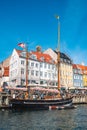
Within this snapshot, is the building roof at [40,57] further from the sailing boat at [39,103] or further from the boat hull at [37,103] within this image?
the boat hull at [37,103]

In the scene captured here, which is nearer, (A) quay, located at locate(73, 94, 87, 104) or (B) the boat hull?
(B) the boat hull

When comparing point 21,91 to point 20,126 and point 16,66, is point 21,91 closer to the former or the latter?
point 16,66

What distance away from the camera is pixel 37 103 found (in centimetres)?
6019

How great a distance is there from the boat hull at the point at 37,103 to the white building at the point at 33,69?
22427 millimetres

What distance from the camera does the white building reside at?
277 feet

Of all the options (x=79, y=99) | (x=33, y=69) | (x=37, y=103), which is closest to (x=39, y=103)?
(x=37, y=103)

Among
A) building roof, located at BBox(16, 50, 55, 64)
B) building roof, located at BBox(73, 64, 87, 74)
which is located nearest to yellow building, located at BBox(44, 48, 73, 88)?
building roof, located at BBox(16, 50, 55, 64)

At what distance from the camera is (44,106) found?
202 ft

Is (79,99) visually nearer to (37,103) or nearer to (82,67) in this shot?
(82,67)

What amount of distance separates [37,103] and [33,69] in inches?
1132

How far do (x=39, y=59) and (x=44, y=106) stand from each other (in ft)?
104

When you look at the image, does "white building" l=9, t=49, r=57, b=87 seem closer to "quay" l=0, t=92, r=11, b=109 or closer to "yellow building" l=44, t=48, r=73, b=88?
"yellow building" l=44, t=48, r=73, b=88

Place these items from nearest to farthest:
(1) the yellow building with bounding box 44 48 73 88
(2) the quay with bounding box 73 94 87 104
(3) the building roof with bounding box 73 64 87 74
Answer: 1. (2) the quay with bounding box 73 94 87 104
2. (1) the yellow building with bounding box 44 48 73 88
3. (3) the building roof with bounding box 73 64 87 74

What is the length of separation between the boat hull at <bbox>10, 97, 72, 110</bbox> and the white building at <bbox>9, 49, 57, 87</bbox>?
22427 millimetres
